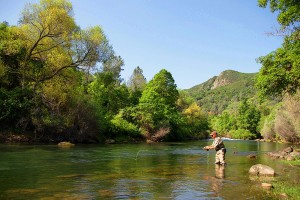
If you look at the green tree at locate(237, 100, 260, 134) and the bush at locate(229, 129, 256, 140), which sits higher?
the green tree at locate(237, 100, 260, 134)

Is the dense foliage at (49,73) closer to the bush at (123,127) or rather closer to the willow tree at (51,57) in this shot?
the willow tree at (51,57)

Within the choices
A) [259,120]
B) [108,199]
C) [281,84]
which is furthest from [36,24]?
[259,120]

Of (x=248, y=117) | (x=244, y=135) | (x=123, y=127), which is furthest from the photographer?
(x=248, y=117)

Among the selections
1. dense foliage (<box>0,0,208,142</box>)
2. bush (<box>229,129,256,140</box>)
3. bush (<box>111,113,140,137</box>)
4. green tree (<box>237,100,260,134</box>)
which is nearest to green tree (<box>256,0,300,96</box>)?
dense foliage (<box>0,0,208,142</box>)

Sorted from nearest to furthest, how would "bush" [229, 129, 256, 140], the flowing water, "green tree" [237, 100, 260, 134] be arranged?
1. the flowing water
2. "bush" [229, 129, 256, 140]
3. "green tree" [237, 100, 260, 134]

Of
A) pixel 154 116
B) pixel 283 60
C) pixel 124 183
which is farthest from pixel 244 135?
pixel 124 183

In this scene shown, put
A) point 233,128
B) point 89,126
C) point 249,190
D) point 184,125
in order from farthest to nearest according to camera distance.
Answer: point 233,128
point 184,125
point 89,126
point 249,190

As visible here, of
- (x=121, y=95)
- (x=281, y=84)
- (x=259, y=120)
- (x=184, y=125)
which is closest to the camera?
(x=281, y=84)

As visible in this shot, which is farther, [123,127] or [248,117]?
[248,117]

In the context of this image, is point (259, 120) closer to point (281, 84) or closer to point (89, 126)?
point (89, 126)

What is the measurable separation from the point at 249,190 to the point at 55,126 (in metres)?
34.0

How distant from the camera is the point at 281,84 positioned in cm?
2261

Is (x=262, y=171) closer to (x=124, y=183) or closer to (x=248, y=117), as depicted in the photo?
(x=124, y=183)

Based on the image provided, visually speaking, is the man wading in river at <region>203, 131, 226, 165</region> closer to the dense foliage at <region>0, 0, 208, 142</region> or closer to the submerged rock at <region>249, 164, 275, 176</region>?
the submerged rock at <region>249, 164, 275, 176</region>
